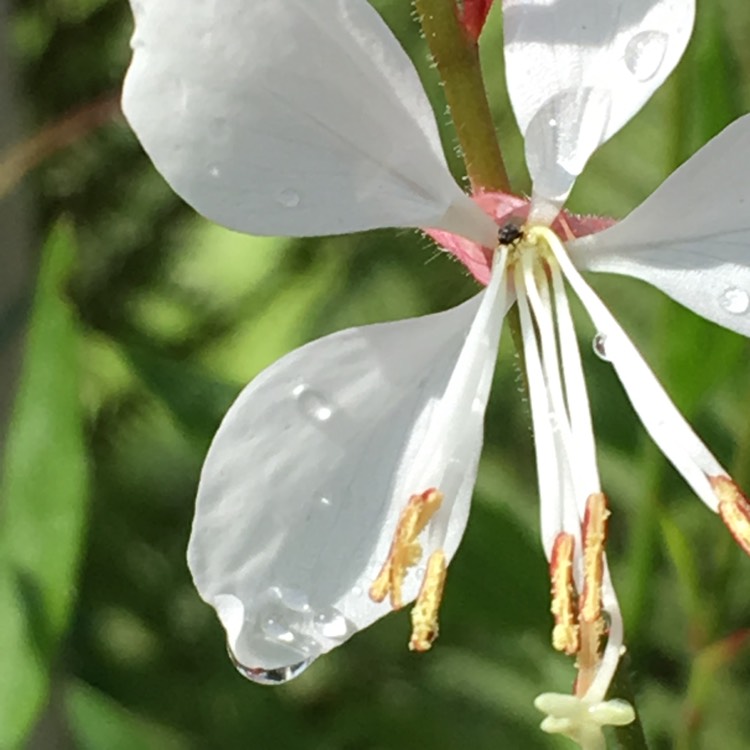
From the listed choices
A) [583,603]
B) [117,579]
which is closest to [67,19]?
[117,579]

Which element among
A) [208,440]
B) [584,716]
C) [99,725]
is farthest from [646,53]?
[99,725]

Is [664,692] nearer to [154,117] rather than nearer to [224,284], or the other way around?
[224,284]

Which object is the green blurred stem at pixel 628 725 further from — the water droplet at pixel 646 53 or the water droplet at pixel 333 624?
the water droplet at pixel 646 53

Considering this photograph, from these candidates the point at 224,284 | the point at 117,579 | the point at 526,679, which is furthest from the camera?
the point at 224,284

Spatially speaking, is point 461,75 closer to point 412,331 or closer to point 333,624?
point 412,331

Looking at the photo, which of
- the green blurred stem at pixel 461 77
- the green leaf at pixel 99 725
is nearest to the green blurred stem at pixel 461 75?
the green blurred stem at pixel 461 77

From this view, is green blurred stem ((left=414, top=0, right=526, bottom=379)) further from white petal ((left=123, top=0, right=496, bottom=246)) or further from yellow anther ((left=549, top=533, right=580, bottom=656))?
yellow anther ((left=549, top=533, right=580, bottom=656))
